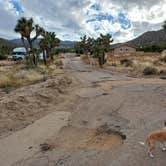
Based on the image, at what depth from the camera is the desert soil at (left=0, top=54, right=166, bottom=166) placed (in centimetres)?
579

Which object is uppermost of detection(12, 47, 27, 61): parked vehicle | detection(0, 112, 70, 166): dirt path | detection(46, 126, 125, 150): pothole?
detection(12, 47, 27, 61): parked vehicle

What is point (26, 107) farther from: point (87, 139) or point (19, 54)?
point (19, 54)

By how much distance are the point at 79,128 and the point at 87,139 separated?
1.14m

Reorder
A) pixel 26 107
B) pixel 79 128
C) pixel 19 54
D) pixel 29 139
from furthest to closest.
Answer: pixel 19 54 < pixel 26 107 < pixel 79 128 < pixel 29 139

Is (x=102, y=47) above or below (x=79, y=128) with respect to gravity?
above

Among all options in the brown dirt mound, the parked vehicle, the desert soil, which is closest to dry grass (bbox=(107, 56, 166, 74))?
the desert soil

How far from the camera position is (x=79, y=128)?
8266 millimetres

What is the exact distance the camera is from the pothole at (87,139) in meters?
6.63

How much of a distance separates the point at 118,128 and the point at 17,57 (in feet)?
164

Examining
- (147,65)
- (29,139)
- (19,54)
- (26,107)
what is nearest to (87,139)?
(29,139)

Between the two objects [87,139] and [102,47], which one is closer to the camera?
[87,139]

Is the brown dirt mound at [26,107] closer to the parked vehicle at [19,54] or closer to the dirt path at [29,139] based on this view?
the dirt path at [29,139]

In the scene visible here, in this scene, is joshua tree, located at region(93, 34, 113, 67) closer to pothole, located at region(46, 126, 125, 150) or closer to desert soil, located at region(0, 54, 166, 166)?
desert soil, located at region(0, 54, 166, 166)

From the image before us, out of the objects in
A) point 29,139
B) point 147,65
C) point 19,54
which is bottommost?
point 29,139
